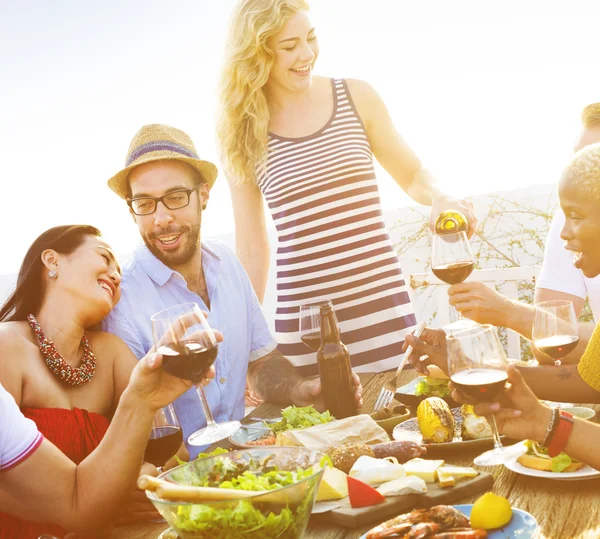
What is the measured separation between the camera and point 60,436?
6.19ft

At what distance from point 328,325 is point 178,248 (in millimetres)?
814

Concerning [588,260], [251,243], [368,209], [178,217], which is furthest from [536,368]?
[251,243]

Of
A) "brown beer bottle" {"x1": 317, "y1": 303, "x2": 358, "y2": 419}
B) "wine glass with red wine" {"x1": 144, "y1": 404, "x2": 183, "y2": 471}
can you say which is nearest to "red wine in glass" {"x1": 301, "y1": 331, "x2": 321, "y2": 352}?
"brown beer bottle" {"x1": 317, "y1": 303, "x2": 358, "y2": 419}

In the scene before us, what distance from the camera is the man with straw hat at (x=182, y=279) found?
2465mm

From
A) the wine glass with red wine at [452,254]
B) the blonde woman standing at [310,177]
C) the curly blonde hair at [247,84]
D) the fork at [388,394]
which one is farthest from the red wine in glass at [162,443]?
the curly blonde hair at [247,84]

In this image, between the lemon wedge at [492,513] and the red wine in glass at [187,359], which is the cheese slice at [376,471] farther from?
the red wine in glass at [187,359]

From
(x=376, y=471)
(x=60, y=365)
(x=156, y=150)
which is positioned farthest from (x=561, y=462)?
(x=156, y=150)

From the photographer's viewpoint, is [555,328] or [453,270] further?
[453,270]

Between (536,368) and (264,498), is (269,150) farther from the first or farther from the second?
(264,498)

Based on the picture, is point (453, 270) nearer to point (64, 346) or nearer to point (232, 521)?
point (64, 346)

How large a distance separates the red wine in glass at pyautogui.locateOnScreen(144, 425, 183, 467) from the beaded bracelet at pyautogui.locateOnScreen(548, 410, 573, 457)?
894 millimetres

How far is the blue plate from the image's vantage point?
1.20m

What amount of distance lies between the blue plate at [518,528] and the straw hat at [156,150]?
1.73 meters

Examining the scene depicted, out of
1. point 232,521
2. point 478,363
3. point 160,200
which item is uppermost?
point 160,200
